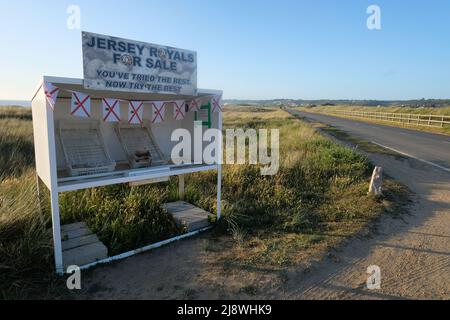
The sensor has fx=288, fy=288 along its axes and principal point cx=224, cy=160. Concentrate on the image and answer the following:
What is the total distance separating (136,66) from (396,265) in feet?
13.2

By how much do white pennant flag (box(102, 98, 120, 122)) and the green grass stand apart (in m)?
1.51

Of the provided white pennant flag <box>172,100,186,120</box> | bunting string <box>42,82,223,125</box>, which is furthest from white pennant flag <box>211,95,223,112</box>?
white pennant flag <box>172,100,186,120</box>

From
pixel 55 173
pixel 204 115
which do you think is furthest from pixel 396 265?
pixel 55 173

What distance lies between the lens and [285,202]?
5672 millimetres

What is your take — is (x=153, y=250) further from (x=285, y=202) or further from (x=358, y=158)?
(x=358, y=158)

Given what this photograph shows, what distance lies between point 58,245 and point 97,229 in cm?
99

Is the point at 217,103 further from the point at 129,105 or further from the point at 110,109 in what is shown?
the point at 110,109

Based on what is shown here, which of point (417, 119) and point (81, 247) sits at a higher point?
point (417, 119)

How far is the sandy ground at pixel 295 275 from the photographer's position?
9.73 feet

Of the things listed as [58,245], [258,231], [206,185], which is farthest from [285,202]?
[58,245]

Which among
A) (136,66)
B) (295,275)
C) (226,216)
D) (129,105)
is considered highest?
(136,66)

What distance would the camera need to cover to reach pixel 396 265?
11.5ft

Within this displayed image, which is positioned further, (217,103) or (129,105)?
(217,103)

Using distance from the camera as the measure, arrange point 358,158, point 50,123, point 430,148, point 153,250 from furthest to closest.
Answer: point 430,148, point 358,158, point 153,250, point 50,123
